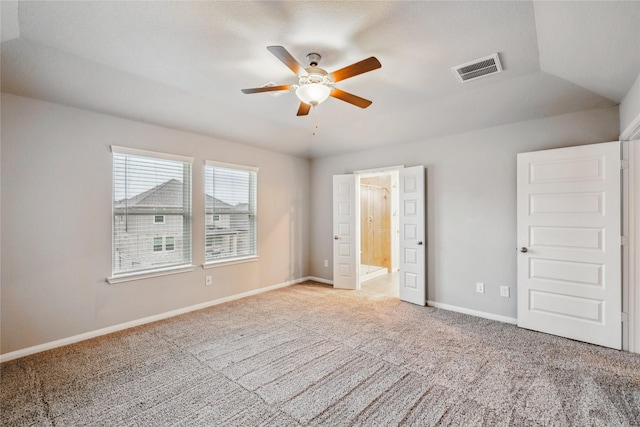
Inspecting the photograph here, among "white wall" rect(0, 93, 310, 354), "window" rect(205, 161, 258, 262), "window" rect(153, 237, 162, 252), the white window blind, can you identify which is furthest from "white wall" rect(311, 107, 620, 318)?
"window" rect(153, 237, 162, 252)

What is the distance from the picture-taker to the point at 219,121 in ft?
12.7

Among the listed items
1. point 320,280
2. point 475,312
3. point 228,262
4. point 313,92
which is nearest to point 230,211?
point 228,262

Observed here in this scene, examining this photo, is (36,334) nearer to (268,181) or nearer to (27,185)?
(27,185)

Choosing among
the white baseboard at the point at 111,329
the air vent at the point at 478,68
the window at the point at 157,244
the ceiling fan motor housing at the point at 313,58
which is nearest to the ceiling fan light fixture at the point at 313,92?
the ceiling fan motor housing at the point at 313,58

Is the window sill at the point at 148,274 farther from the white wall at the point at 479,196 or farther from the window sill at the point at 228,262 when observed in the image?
the white wall at the point at 479,196

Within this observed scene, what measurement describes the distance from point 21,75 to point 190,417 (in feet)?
10.4

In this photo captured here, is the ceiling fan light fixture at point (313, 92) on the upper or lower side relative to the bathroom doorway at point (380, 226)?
upper

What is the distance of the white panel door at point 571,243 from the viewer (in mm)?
2885

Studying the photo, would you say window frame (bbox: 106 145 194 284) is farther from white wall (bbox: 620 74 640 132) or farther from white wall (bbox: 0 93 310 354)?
white wall (bbox: 620 74 640 132)

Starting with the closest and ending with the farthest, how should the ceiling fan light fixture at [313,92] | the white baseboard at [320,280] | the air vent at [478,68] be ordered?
1. the ceiling fan light fixture at [313,92]
2. the air vent at [478,68]
3. the white baseboard at [320,280]

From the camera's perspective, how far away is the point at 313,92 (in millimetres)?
2395

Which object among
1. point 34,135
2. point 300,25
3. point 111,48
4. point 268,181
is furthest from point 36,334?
point 300,25

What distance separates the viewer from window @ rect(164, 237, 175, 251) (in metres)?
3.85

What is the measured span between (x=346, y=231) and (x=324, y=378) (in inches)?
123
